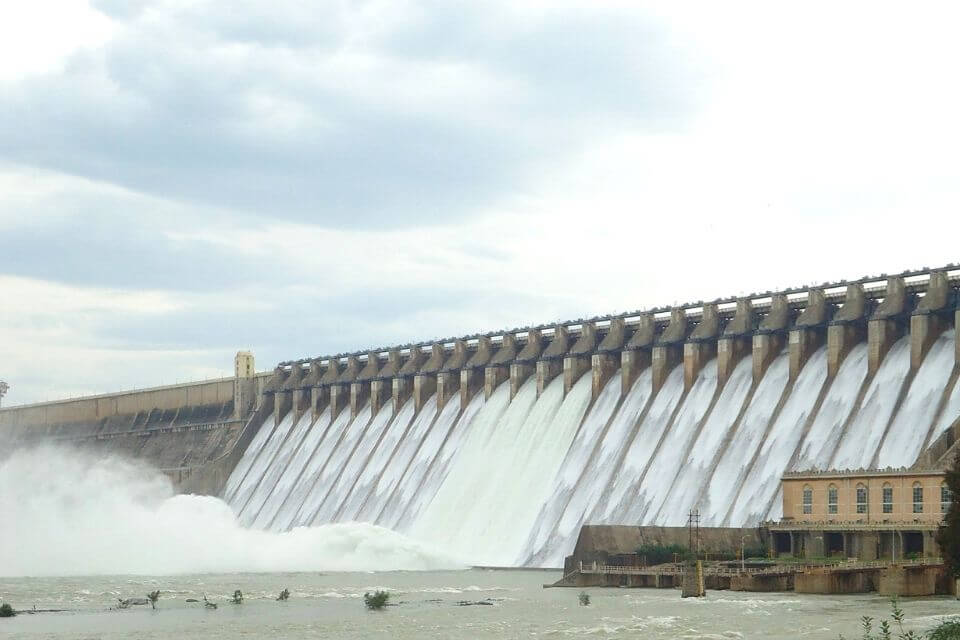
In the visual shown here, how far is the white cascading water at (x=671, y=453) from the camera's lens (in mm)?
78125

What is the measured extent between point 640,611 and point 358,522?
149 feet

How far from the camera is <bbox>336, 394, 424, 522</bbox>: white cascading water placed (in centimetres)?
10069

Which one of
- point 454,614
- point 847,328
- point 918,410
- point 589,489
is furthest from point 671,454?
point 454,614

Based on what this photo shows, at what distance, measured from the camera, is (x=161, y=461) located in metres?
124

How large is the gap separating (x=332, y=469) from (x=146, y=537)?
42.7ft

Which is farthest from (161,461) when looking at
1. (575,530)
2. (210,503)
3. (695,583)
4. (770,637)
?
(770,637)

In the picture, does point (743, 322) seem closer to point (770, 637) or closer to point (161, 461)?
point (770, 637)

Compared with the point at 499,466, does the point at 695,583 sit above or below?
below

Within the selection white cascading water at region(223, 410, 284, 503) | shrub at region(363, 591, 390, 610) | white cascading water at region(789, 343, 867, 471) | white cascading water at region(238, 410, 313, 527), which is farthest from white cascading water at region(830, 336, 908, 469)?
white cascading water at region(223, 410, 284, 503)

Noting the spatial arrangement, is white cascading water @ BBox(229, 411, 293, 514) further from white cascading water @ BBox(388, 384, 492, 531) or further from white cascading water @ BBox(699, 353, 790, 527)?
white cascading water @ BBox(699, 353, 790, 527)

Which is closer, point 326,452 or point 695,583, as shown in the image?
point 695,583

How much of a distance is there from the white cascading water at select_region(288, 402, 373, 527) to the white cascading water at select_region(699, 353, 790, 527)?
3563cm

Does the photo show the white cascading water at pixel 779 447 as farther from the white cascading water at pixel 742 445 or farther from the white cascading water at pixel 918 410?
the white cascading water at pixel 918 410

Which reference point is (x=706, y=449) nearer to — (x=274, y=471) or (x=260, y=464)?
(x=274, y=471)
